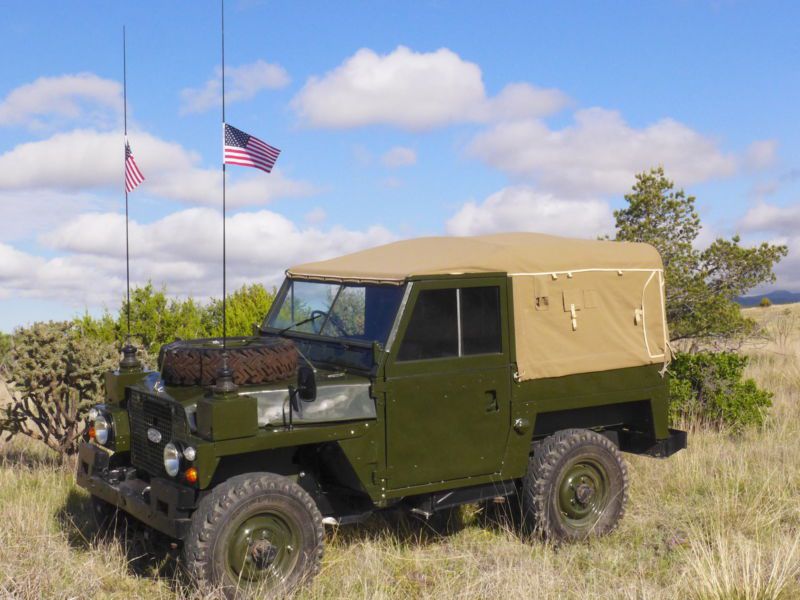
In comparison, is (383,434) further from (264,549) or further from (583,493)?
(583,493)

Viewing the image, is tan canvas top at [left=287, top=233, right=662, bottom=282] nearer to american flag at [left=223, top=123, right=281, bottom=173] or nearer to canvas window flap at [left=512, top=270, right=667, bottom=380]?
canvas window flap at [left=512, top=270, right=667, bottom=380]

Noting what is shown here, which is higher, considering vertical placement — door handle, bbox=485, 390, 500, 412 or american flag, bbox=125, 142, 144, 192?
american flag, bbox=125, 142, 144, 192

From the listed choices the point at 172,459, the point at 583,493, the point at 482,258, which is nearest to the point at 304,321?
the point at 482,258

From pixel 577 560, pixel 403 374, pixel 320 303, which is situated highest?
pixel 320 303

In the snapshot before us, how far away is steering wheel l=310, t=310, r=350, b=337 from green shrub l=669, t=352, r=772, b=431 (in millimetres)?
5986

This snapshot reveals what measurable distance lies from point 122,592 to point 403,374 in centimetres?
230

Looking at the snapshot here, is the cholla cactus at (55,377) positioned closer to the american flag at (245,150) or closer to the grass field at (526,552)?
the grass field at (526,552)

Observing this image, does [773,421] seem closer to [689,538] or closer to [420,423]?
[689,538]

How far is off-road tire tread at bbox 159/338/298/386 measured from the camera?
219 inches

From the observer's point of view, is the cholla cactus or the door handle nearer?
the door handle

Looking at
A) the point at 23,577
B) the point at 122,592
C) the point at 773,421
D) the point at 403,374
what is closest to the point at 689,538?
the point at 403,374

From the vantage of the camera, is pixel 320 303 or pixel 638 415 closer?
pixel 320 303

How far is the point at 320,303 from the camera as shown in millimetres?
6699

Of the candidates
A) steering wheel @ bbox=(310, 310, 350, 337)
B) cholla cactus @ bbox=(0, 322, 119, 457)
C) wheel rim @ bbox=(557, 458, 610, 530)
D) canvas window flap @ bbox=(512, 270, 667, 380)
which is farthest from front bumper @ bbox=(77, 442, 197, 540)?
wheel rim @ bbox=(557, 458, 610, 530)
